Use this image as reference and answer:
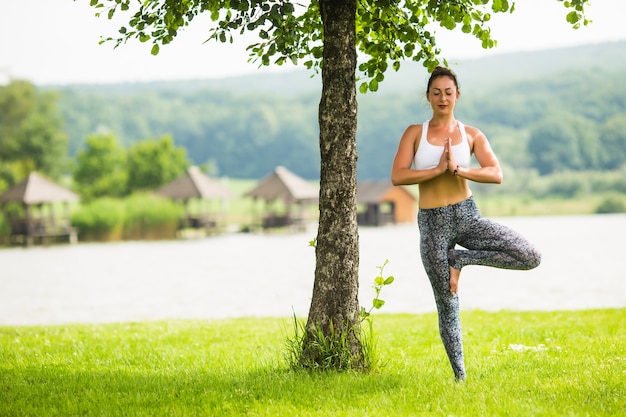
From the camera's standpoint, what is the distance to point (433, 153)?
4.96 metres

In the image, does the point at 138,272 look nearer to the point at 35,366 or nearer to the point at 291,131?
the point at 35,366

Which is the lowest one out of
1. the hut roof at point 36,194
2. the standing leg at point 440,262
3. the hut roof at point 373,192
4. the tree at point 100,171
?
the standing leg at point 440,262

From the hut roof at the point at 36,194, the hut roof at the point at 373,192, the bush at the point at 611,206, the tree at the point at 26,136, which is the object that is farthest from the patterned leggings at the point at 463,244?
the bush at the point at 611,206

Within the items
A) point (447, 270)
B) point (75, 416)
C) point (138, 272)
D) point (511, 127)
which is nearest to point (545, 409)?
point (447, 270)

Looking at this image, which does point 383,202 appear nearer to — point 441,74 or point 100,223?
point 100,223

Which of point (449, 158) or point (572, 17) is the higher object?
point (572, 17)

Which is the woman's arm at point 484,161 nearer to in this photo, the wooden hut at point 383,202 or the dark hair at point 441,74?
the dark hair at point 441,74

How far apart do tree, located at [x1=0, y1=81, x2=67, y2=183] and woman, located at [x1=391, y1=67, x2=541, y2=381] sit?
235ft

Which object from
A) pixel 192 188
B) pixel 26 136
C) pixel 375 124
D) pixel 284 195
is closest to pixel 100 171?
pixel 26 136

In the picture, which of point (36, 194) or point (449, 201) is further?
point (36, 194)

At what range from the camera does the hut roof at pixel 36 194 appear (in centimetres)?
4256

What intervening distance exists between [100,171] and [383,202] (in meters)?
27.3

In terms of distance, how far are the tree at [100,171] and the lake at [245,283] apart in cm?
3582

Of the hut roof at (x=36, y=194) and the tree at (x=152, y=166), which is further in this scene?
the tree at (x=152, y=166)
